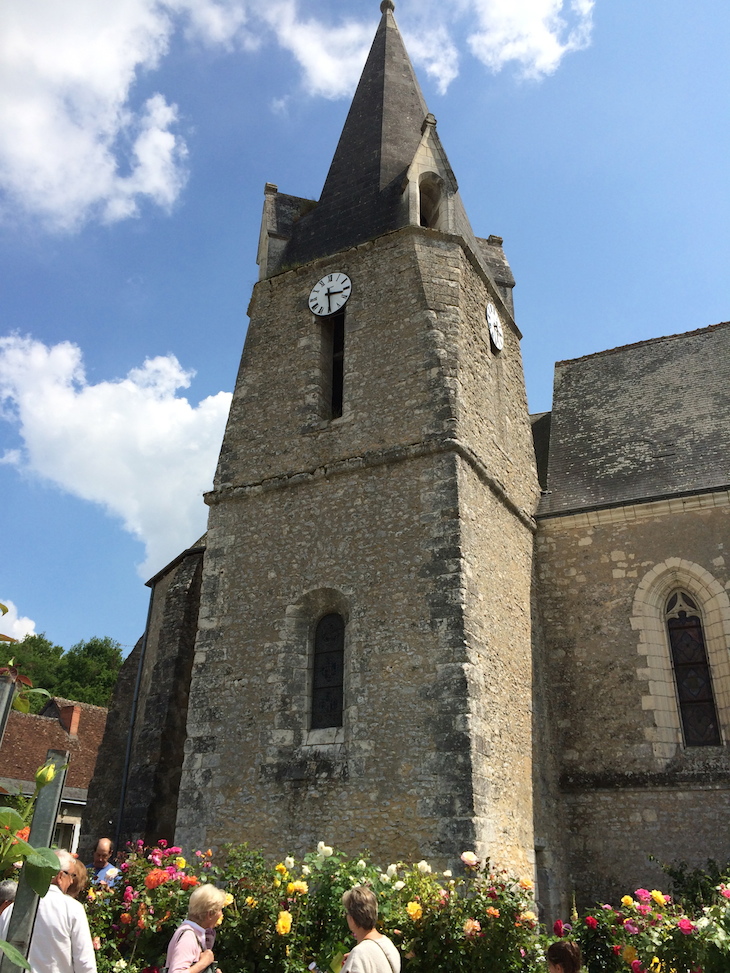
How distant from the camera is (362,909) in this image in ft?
12.9

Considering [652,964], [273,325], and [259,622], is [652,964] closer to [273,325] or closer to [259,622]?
[259,622]

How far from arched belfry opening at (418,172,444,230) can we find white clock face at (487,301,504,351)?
1.50m

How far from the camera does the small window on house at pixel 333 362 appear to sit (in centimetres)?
1140

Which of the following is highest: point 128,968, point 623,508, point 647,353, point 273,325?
point 647,353

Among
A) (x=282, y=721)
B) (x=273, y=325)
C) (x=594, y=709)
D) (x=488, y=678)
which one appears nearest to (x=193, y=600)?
(x=282, y=721)

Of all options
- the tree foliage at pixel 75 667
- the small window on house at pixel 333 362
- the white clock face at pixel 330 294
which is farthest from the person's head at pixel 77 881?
the tree foliage at pixel 75 667

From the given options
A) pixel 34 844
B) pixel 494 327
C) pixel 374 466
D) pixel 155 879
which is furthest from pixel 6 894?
pixel 494 327

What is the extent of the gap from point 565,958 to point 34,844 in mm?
2849

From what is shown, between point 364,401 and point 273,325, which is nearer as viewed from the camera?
point 364,401

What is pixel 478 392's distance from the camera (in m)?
10.9

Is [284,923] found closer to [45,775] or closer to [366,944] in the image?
[366,944]

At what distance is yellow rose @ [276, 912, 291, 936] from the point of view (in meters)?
5.07

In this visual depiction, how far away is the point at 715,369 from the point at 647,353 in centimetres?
145

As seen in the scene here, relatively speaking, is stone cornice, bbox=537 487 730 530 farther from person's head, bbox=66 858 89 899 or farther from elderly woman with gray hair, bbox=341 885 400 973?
person's head, bbox=66 858 89 899
